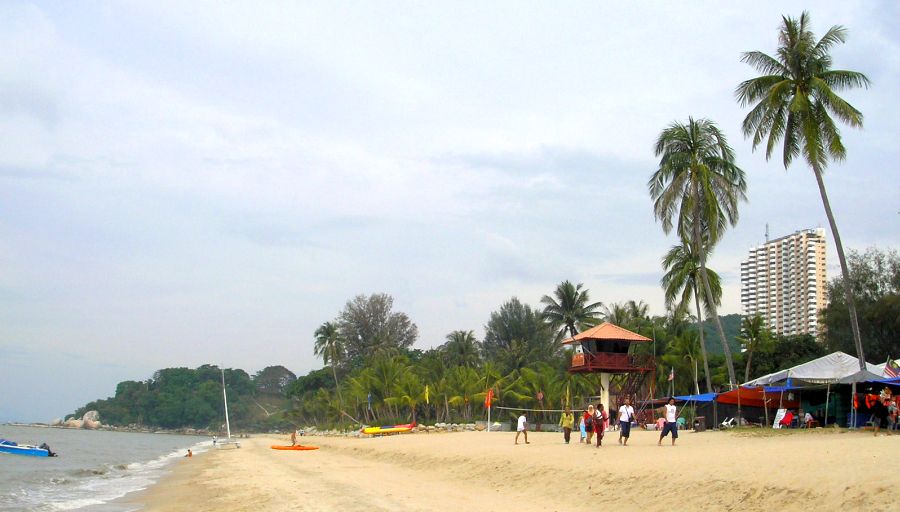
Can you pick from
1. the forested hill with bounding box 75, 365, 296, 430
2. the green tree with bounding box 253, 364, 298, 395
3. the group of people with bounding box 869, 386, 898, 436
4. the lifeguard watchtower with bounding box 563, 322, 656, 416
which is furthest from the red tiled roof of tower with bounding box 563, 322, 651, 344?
the green tree with bounding box 253, 364, 298, 395

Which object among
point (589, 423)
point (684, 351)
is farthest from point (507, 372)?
point (589, 423)

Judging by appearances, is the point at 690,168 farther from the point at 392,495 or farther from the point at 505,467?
the point at 392,495

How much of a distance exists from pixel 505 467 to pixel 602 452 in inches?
114

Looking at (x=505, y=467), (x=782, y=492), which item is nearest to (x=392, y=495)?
(x=505, y=467)

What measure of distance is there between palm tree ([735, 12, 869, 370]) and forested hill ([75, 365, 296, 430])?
12451 centimetres

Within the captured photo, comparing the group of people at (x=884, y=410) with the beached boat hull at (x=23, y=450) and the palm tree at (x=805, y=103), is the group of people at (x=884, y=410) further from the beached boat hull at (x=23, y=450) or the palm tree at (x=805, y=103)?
the beached boat hull at (x=23, y=450)

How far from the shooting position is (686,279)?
4750cm

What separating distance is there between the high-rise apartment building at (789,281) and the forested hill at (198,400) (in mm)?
99843

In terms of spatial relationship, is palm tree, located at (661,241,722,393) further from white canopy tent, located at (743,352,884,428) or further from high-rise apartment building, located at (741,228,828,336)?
high-rise apartment building, located at (741,228,828,336)

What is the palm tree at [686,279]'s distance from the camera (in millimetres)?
46125

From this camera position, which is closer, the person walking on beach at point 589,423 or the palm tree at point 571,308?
the person walking on beach at point 589,423

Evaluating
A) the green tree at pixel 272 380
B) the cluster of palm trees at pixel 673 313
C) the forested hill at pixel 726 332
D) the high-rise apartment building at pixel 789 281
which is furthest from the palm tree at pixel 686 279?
the green tree at pixel 272 380

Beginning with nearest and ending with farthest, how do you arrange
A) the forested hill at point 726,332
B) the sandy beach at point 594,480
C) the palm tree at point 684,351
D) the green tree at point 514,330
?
the sandy beach at point 594,480 < the palm tree at point 684,351 < the green tree at point 514,330 < the forested hill at point 726,332

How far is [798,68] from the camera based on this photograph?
30.3 metres
